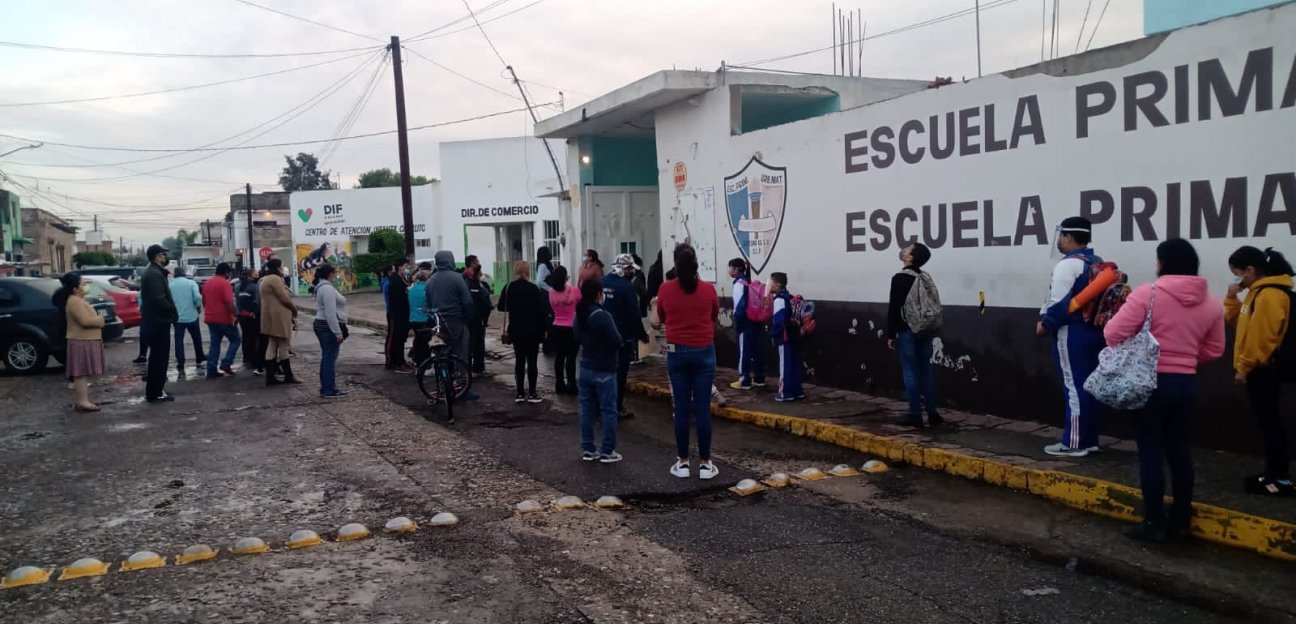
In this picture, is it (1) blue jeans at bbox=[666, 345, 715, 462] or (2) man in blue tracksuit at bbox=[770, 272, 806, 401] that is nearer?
(1) blue jeans at bbox=[666, 345, 715, 462]

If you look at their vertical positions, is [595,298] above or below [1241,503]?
above

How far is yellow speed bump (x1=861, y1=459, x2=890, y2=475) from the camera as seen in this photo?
752 cm

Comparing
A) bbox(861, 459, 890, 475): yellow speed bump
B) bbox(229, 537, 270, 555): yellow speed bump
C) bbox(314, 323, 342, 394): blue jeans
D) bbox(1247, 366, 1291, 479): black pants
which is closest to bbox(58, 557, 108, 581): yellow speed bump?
bbox(229, 537, 270, 555): yellow speed bump

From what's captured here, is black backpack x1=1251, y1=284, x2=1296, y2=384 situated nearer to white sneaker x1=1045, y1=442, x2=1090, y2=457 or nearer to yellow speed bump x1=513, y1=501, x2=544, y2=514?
white sneaker x1=1045, y1=442, x2=1090, y2=457

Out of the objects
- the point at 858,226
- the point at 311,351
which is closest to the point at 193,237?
the point at 311,351

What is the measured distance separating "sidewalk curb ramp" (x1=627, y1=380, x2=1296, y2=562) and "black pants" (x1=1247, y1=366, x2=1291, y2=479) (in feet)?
1.93

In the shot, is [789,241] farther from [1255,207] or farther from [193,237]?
[193,237]

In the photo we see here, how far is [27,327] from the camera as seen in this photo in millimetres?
14977

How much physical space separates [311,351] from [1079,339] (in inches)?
584

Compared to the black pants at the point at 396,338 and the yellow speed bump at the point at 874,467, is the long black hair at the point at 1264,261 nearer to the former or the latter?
the yellow speed bump at the point at 874,467

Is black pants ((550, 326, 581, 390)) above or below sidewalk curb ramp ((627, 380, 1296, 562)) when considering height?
above

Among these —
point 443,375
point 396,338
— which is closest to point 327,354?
point 443,375

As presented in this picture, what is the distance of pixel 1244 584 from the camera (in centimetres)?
485

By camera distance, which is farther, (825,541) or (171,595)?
(825,541)
